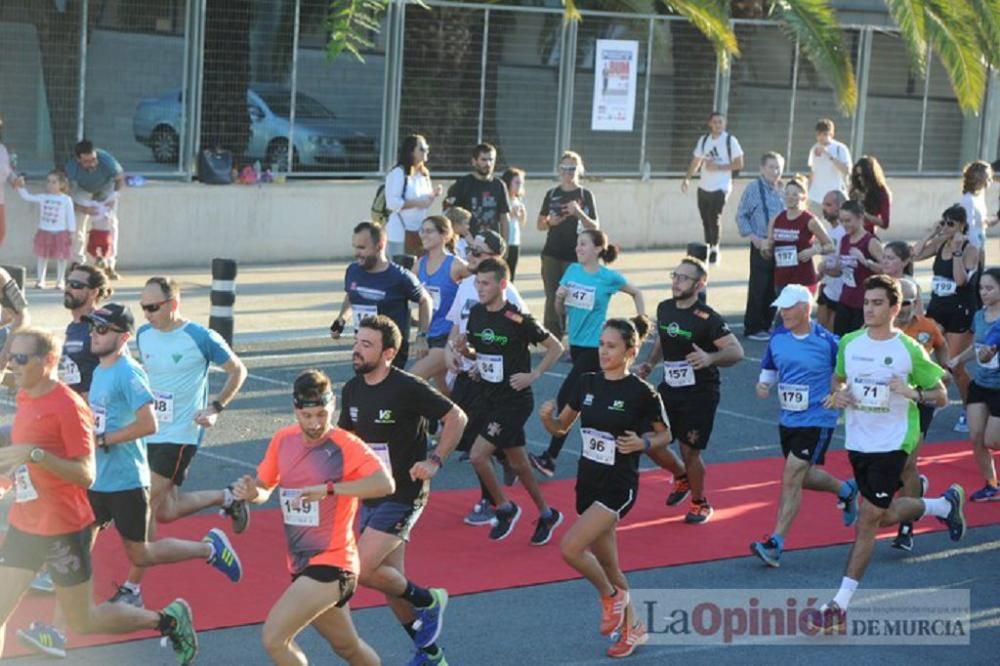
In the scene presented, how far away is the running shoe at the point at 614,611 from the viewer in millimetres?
9281

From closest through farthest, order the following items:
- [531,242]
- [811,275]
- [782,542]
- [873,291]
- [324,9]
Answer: [873,291], [782,542], [811,275], [324,9], [531,242]

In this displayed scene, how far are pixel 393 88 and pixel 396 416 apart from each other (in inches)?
607

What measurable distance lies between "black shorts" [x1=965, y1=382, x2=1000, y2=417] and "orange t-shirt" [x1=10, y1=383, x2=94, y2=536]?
700 centimetres

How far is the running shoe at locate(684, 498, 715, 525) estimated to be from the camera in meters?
12.1

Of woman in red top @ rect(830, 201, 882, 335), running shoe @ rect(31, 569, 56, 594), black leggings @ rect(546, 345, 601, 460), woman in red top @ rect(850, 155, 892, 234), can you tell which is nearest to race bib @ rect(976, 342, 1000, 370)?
black leggings @ rect(546, 345, 601, 460)

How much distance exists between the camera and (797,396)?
11.1 metres

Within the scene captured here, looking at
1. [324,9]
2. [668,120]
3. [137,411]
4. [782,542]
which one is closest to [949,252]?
[782,542]

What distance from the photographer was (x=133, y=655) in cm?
888

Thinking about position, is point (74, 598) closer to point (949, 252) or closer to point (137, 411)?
point (137, 411)

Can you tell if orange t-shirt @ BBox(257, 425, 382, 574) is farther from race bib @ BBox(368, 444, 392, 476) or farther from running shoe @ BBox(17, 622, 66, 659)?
running shoe @ BBox(17, 622, 66, 659)

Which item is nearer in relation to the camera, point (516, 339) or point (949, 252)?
point (516, 339)

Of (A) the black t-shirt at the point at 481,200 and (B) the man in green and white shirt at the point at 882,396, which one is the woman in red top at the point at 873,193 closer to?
(A) the black t-shirt at the point at 481,200

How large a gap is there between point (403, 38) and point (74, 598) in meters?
16.5

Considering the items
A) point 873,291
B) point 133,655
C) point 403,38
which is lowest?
point 133,655
